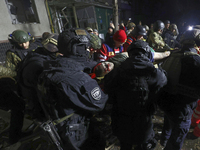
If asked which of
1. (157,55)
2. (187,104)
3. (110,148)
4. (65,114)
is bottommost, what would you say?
(110,148)

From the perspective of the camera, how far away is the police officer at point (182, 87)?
165 centimetres

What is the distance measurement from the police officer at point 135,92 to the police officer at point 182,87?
285 mm

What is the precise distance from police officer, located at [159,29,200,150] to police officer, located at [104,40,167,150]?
29 centimetres

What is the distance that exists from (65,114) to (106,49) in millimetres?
2698

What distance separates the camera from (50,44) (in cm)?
201

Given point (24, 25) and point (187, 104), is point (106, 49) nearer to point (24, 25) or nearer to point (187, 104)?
point (187, 104)

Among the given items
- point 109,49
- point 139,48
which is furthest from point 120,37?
point 139,48

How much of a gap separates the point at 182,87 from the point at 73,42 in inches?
69.2

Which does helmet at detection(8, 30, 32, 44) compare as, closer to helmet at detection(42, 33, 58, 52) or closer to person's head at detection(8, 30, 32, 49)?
person's head at detection(8, 30, 32, 49)

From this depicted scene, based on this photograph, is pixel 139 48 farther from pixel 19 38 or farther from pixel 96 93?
pixel 19 38

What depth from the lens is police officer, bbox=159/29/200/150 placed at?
5.42ft

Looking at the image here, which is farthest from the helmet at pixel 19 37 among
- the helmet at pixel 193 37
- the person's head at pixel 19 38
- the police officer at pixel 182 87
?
the helmet at pixel 193 37

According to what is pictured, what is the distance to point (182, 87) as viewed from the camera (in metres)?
1.74

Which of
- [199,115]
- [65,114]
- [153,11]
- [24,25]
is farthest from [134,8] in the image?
[65,114]
